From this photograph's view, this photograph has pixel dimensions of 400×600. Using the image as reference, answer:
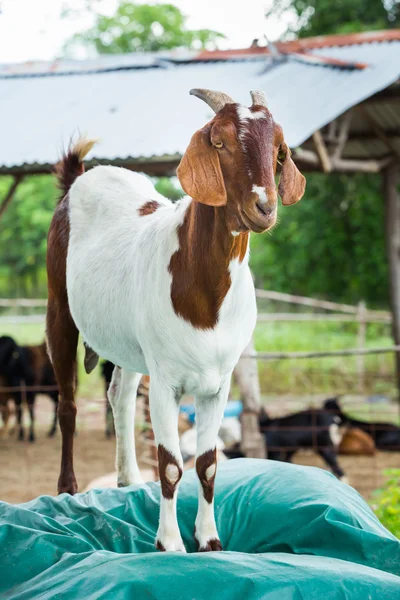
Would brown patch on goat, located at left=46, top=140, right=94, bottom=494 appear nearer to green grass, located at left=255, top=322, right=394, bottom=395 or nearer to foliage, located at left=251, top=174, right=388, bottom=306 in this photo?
green grass, located at left=255, top=322, right=394, bottom=395

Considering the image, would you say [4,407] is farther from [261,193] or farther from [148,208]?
[261,193]

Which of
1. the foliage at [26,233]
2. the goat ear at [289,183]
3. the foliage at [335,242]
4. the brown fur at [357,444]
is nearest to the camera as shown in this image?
the goat ear at [289,183]

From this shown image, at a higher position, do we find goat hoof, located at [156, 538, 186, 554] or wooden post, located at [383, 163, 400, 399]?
wooden post, located at [383, 163, 400, 399]

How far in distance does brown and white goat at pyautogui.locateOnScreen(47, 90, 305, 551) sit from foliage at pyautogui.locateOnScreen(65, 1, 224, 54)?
20.5 m

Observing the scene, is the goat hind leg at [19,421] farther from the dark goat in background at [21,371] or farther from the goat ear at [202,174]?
the goat ear at [202,174]

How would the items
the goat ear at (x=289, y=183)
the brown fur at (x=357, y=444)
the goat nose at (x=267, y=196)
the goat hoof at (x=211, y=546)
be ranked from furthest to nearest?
1. the brown fur at (x=357, y=444)
2. the goat hoof at (x=211, y=546)
3. the goat ear at (x=289, y=183)
4. the goat nose at (x=267, y=196)

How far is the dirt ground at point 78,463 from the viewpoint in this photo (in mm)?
7948

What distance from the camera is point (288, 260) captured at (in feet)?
55.4

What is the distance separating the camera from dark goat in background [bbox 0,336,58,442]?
10.5 m

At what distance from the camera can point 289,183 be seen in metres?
2.77

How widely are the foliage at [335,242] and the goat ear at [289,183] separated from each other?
11.7m

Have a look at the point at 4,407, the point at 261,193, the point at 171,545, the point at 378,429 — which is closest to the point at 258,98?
the point at 261,193

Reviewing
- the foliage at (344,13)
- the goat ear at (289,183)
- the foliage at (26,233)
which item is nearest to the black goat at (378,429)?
the goat ear at (289,183)

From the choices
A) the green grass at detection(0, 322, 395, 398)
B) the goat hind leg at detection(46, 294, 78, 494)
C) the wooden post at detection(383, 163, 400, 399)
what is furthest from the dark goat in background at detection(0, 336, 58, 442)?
the goat hind leg at detection(46, 294, 78, 494)
